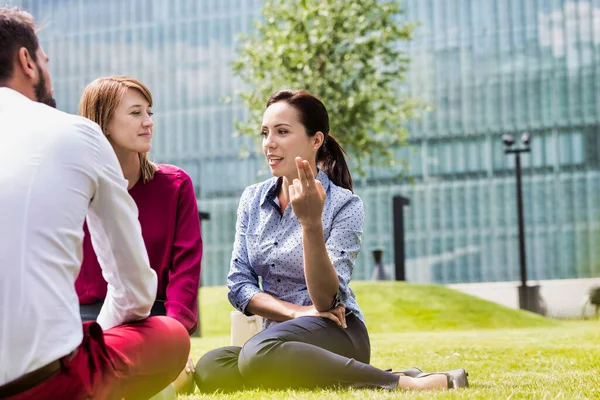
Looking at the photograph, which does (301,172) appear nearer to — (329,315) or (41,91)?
(329,315)

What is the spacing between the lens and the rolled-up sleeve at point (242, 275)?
5422mm

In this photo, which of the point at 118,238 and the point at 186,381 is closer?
the point at 118,238

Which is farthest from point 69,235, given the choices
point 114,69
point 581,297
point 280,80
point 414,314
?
point 114,69

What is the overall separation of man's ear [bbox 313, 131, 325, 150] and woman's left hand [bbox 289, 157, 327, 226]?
1047 millimetres

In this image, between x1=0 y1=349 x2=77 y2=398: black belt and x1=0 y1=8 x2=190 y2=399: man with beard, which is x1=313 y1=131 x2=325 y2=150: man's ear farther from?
x1=0 y1=349 x2=77 y2=398: black belt

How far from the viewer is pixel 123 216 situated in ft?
9.78

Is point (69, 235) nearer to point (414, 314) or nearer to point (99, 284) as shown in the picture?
point (99, 284)

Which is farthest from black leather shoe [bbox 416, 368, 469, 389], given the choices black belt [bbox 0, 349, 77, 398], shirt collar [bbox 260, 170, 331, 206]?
black belt [bbox 0, 349, 77, 398]

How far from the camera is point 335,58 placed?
23.9 metres

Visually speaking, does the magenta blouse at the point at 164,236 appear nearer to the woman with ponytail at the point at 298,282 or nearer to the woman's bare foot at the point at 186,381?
the woman with ponytail at the point at 298,282

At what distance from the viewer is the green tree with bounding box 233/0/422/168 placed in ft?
76.9

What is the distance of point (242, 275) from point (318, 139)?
1003 millimetres

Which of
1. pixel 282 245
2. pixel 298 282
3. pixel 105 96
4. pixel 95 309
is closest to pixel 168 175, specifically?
pixel 105 96

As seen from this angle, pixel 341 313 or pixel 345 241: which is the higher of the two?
pixel 345 241
